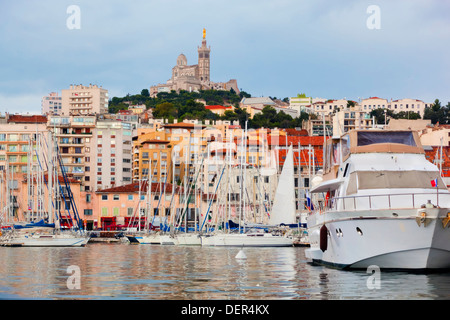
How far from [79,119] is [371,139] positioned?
406ft

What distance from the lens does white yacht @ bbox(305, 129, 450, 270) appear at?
27.0m

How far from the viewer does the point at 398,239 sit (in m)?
27.3

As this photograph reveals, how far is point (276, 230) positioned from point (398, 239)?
4818cm

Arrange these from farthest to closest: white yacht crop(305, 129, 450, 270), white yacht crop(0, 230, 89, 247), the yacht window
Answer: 1. white yacht crop(0, 230, 89, 247)
2. the yacht window
3. white yacht crop(305, 129, 450, 270)

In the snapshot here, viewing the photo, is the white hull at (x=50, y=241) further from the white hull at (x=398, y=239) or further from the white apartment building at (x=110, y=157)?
the white apartment building at (x=110, y=157)

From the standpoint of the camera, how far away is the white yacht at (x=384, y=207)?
27.0 m

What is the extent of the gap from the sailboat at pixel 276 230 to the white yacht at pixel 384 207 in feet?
97.9

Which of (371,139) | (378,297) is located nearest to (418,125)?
(371,139)

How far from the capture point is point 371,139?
106 feet

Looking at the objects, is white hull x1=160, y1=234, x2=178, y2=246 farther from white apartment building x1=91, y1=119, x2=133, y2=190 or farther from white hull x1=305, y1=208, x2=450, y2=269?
white apartment building x1=91, y1=119, x2=133, y2=190

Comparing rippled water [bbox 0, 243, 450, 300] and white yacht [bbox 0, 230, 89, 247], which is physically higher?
rippled water [bbox 0, 243, 450, 300]

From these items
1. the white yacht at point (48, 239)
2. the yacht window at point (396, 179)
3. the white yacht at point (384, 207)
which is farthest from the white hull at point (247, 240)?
the yacht window at point (396, 179)

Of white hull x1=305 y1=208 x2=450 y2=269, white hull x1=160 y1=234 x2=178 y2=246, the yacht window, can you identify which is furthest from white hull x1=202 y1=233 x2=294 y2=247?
white hull x1=305 y1=208 x2=450 y2=269

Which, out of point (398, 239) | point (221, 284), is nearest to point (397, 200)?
point (398, 239)
